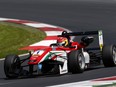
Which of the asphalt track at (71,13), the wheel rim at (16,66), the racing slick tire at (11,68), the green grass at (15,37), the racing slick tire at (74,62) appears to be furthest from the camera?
the asphalt track at (71,13)

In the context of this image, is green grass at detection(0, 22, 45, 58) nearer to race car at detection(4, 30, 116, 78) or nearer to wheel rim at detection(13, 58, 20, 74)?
wheel rim at detection(13, 58, 20, 74)

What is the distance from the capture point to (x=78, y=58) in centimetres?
1198

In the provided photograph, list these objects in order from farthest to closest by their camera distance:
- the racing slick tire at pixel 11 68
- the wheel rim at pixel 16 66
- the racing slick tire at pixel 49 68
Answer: the wheel rim at pixel 16 66
the racing slick tire at pixel 11 68
the racing slick tire at pixel 49 68

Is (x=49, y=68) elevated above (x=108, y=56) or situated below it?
below

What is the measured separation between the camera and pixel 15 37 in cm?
1819

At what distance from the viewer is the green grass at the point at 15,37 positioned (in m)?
16.4

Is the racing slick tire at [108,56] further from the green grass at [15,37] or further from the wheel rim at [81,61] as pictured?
the green grass at [15,37]

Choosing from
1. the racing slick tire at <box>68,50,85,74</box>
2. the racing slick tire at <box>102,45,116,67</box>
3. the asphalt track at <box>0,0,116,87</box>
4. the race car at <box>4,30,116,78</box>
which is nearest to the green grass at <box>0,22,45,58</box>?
the asphalt track at <box>0,0,116,87</box>

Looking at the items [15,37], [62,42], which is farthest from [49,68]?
[15,37]

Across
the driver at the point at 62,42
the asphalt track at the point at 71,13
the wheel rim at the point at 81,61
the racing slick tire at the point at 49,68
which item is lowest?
the racing slick tire at the point at 49,68

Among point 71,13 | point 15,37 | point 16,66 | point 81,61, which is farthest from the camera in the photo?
point 71,13

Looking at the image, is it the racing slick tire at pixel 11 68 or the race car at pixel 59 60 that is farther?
the racing slick tire at pixel 11 68

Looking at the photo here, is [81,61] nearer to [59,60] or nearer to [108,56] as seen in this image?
[59,60]

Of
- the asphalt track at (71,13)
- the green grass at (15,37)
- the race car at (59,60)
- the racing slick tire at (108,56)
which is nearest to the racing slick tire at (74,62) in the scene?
the race car at (59,60)
